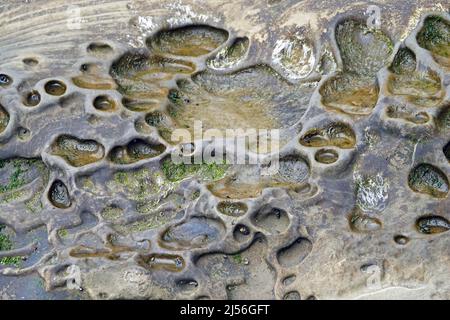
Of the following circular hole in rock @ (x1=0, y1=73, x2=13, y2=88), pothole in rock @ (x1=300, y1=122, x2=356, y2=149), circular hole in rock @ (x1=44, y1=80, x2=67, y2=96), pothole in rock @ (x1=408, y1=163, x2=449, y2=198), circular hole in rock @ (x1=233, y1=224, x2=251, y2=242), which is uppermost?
circular hole in rock @ (x1=0, y1=73, x2=13, y2=88)

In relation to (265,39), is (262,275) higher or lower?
lower

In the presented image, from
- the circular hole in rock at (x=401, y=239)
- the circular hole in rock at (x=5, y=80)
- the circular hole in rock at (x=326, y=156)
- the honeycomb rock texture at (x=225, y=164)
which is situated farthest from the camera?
the circular hole in rock at (x=5, y=80)

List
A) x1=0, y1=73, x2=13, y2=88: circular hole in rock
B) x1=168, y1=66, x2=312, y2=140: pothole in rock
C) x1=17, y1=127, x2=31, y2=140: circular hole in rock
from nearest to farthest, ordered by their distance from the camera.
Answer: x1=17, y1=127, x2=31, y2=140: circular hole in rock, x1=168, y1=66, x2=312, y2=140: pothole in rock, x1=0, y1=73, x2=13, y2=88: circular hole in rock

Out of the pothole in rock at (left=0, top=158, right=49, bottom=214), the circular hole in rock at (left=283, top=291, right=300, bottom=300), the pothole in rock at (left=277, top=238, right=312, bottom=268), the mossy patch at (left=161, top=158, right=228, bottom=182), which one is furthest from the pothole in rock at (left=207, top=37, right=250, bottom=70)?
the circular hole in rock at (left=283, top=291, right=300, bottom=300)

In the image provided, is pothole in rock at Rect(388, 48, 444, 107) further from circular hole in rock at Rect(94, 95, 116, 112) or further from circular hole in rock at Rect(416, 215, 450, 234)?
circular hole in rock at Rect(94, 95, 116, 112)

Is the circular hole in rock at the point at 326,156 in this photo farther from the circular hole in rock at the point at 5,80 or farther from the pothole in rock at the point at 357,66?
the circular hole in rock at the point at 5,80

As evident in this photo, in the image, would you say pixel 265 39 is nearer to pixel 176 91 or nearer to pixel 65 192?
pixel 176 91

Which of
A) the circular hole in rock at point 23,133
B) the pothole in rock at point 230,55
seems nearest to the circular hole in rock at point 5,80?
the circular hole in rock at point 23,133
